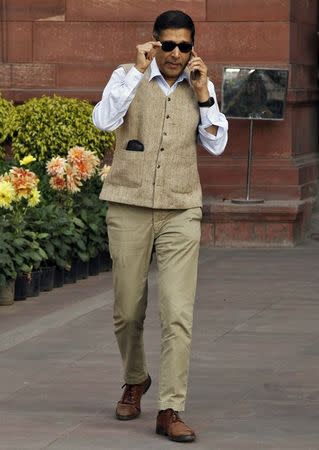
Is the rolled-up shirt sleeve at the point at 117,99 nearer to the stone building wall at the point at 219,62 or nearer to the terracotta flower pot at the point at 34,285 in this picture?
the terracotta flower pot at the point at 34,285

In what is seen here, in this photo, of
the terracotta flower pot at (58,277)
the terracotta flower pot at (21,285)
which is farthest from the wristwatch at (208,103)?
the terracotta flower pot at (58,277)

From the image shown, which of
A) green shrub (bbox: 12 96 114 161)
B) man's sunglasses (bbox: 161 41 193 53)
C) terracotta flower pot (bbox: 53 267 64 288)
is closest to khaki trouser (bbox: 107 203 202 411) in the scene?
man's sunglasses (bbox: 161 41 193 53)

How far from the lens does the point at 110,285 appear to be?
12383 mm

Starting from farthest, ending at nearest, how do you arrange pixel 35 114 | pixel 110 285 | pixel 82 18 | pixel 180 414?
pixel 82 18 → pixel 35 114 → pixel 110 285 → pixel 180 414

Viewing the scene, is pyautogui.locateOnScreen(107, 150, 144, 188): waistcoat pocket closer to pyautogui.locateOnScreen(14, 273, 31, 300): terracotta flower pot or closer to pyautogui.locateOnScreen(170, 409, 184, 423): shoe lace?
pyautogui.locateOnScreen(170, 409, 184, 423): shoe lace

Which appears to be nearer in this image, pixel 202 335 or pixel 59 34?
pixel 202 335

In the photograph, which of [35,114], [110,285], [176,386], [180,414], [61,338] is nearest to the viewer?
[176,386]

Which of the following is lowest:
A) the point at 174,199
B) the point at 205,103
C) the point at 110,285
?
the point at 110,285

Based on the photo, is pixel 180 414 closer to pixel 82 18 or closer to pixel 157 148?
pixel 157 148

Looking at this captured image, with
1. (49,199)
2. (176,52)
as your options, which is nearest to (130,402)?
(176,52)

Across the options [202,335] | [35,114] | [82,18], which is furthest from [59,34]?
[202,335]

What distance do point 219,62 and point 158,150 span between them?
27.0 ft

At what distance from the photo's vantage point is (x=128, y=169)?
7234 millimetres

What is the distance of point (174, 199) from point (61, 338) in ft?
9.25
